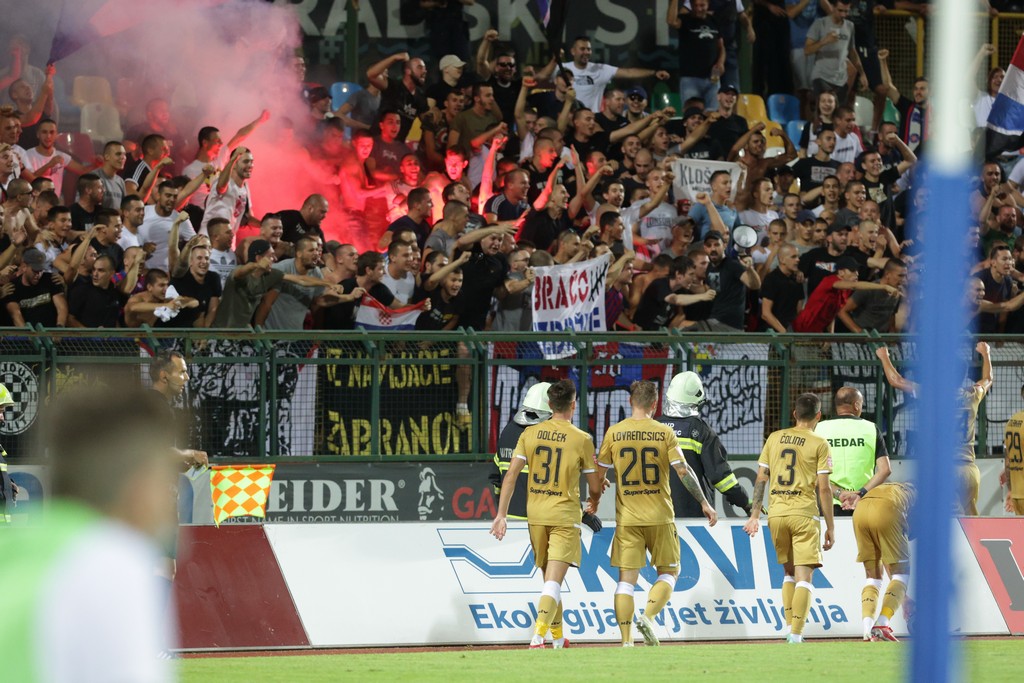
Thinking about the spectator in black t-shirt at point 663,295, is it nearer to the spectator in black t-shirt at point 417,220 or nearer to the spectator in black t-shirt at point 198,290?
the spectator in black t-shirt at point 417,220

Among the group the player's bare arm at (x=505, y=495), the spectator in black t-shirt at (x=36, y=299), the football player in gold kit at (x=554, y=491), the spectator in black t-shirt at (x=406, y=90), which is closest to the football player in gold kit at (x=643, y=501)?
the football player in gold kit at (x=554, y=491)

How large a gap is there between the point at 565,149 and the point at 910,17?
36.3 feet

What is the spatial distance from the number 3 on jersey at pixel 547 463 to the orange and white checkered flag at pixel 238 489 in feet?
11.3

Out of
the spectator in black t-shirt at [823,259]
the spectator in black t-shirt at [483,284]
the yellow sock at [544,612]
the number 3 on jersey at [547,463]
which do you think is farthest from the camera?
the spectator in black t-shirt at [823,259]

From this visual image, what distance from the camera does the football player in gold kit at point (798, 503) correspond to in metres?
12.6

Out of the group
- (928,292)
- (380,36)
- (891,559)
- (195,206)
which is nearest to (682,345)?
(891,559)

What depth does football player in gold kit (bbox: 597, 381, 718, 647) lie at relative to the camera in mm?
12375

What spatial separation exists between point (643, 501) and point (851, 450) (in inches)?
79.4

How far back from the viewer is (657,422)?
41.4 ft

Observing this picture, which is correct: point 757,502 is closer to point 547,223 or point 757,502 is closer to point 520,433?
point 520,433

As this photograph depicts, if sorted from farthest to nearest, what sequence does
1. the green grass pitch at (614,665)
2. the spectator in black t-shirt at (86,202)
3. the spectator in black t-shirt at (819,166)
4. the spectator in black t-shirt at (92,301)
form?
the spectator in black t-shirt at (819,166)
the spectator in black t-shirt at (86,202)
the spectator in black t-shirt at (92,301)
the green grass pitch at (614,665)

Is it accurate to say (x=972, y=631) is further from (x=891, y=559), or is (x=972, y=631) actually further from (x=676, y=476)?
(x=676, y=476)

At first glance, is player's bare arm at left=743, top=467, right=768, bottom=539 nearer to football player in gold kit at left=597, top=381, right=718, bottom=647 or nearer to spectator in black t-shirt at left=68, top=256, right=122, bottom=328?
football player in gold kit at left=597, top=381, right=718, bottom=647

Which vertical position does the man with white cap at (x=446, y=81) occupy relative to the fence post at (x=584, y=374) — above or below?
above
